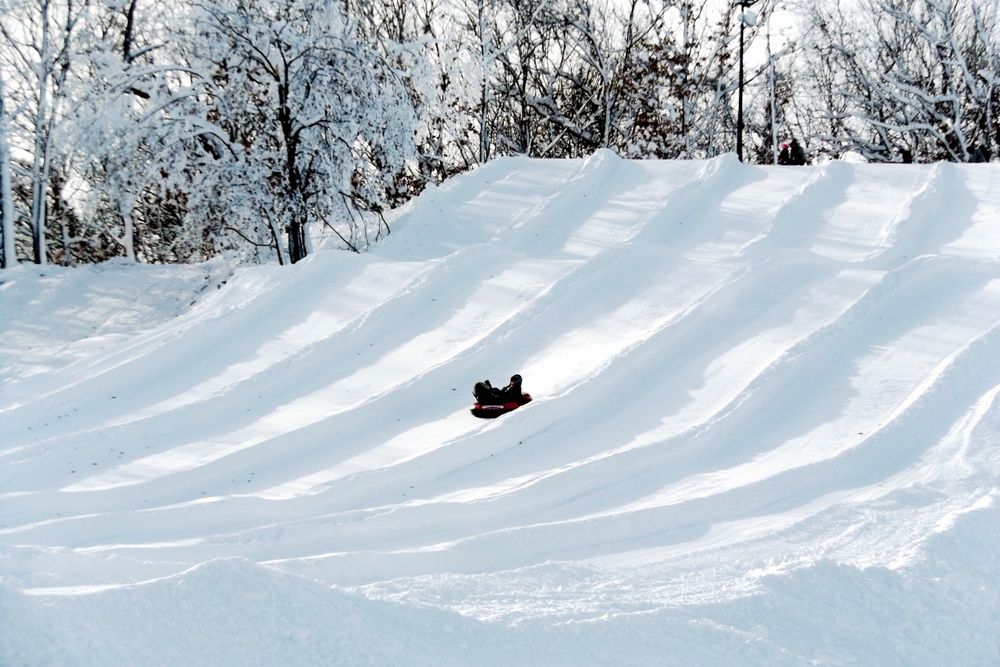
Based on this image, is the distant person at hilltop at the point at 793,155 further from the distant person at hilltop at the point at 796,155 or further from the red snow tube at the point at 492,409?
the red snow tube at the point at 492,409

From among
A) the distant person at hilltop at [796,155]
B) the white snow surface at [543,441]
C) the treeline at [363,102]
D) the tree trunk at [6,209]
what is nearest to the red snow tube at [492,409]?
the white snow surface at [543,441]

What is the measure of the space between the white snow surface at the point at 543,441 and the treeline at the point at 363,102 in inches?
60.6

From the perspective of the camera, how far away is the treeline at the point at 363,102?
13.8 meters

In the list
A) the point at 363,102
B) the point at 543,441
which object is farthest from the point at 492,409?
the point at 363,102

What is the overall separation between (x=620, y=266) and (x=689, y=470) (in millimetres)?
4870

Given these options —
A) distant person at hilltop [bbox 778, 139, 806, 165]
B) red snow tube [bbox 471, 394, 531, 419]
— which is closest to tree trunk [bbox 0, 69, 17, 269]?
red snow tube [bbox 471, 394, 531, 419]

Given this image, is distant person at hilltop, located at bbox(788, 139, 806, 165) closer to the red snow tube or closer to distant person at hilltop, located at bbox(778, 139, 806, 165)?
distant person at hilltop, located at bbox(778, 139, 806, 165)

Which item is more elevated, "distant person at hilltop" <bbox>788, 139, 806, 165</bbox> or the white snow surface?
"distant person at hilltop" <bbox>788, 139, 806, 165</bbox>

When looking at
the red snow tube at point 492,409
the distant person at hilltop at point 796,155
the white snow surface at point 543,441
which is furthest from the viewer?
the distant person at hilltop at point 796,155

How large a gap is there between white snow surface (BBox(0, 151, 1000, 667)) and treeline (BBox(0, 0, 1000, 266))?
1540mm

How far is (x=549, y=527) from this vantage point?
6.79 m

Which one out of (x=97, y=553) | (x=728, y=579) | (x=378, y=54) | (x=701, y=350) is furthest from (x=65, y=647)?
(x=378, y=54)

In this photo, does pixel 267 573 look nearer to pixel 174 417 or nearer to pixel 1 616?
pixel 1 616

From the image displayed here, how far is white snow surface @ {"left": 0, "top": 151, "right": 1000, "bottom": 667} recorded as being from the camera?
5.23m
